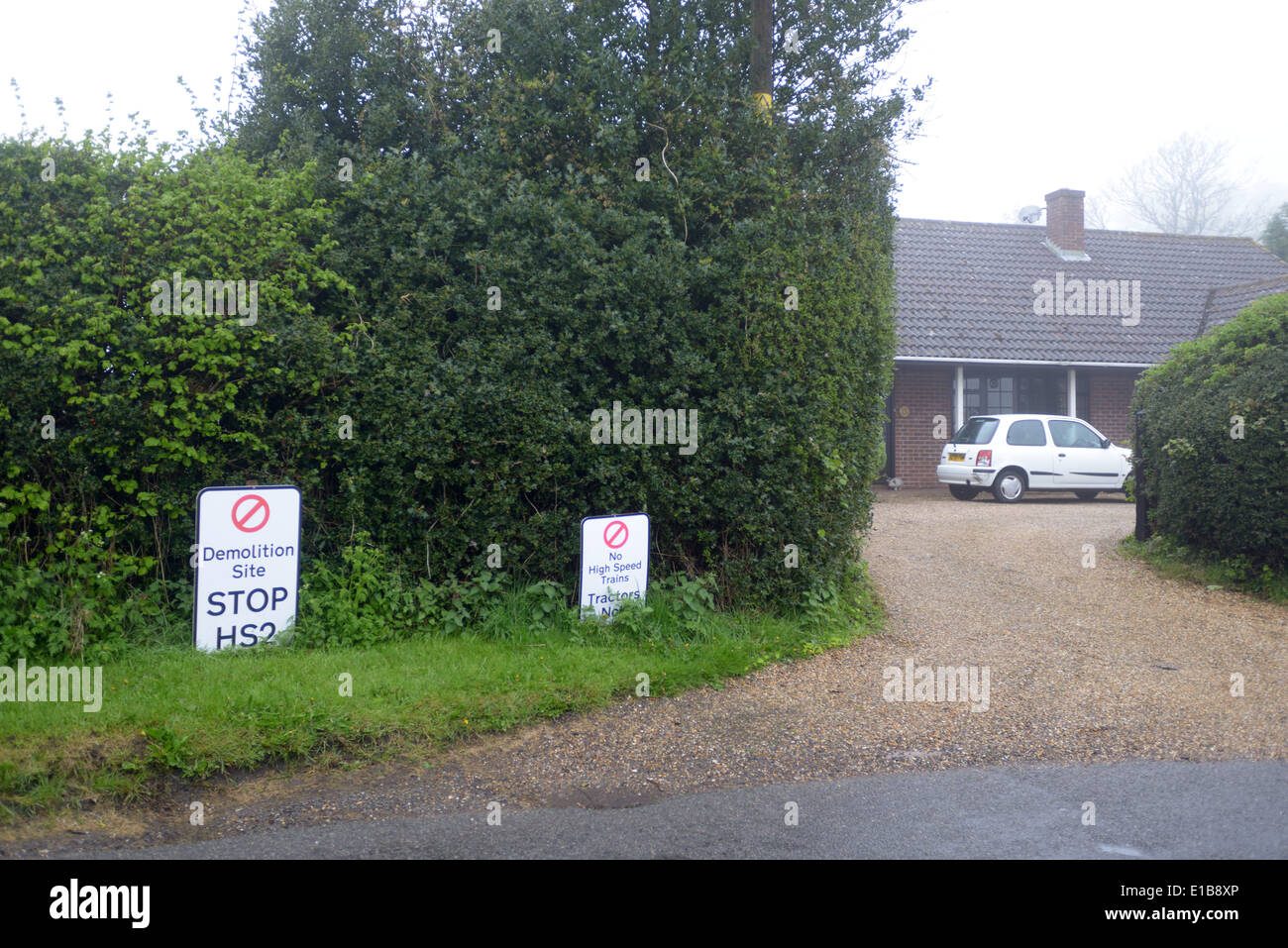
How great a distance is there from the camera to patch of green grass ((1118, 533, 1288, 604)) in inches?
383

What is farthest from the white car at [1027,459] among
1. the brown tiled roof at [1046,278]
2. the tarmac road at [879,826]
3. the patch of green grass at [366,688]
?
the tarmac road at [879,826]

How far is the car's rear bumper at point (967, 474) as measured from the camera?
17.6m

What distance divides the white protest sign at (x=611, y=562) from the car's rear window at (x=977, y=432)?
38.2 ft

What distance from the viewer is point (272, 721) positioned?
5492 mm

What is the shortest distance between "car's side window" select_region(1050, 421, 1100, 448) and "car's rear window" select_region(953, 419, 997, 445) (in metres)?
1.15

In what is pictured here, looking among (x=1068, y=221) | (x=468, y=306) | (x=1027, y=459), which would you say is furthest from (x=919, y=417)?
(x=468, y=306)

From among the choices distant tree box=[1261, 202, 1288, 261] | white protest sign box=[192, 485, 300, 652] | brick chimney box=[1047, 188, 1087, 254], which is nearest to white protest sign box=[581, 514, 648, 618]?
white protest sign box=[192, 485, 300, 652]

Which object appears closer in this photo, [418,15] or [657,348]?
[657,348]

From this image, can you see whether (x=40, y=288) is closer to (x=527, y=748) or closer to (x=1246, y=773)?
(x=527, y=748)

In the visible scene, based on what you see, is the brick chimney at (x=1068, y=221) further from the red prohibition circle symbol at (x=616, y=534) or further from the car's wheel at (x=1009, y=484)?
the red prohibition circle symbol at (x=616, y=534)
